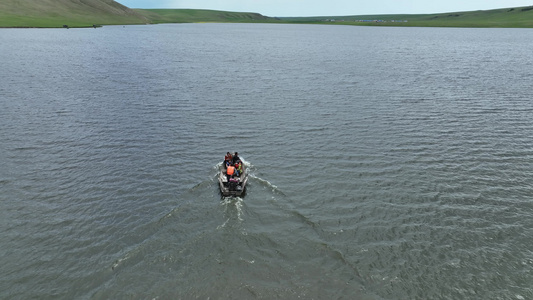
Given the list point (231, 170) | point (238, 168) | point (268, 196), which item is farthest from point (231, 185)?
point (268, 196)

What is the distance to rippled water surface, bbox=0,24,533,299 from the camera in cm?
1931

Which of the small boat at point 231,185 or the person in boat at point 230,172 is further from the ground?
the person in boat at point 230,172

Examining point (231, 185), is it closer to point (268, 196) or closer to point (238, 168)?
point (238, 168)

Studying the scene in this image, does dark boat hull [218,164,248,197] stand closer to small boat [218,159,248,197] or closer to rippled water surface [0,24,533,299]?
small boat [218,159,248,197]

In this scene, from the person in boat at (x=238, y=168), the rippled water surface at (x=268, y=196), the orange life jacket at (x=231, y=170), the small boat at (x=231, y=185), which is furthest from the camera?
the person in boat at (x=238, y=168)

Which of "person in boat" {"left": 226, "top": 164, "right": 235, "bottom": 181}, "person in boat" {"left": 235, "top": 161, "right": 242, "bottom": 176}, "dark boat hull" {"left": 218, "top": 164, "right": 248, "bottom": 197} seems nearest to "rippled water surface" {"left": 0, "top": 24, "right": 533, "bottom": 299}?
"dark boat hull" {"left": 218, "top": 164, "right": 248, "bottom": 197}

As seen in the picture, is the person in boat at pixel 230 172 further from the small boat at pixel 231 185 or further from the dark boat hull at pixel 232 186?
the dark boat hull at pixel 232 186

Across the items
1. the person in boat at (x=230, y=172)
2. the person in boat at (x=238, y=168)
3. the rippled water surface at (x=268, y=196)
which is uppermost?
the person in boat at (x=230, y=172)

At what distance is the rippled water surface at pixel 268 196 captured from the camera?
63.4 feet

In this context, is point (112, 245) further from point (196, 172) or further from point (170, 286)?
point (196, 172)

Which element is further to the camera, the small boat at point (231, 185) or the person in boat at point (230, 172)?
the person in boat at point (230, 172)

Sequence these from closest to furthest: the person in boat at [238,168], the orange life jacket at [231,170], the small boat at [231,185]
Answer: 1. the small boat at [231,185]
2. the orange life jacket at [231,170]
3. the person in boat at [238,168]

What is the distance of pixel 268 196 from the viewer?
91.7 feet

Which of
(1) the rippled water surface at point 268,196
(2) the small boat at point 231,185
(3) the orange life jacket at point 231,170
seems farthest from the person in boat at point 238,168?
(1) the rippled water surface at point 268,196
